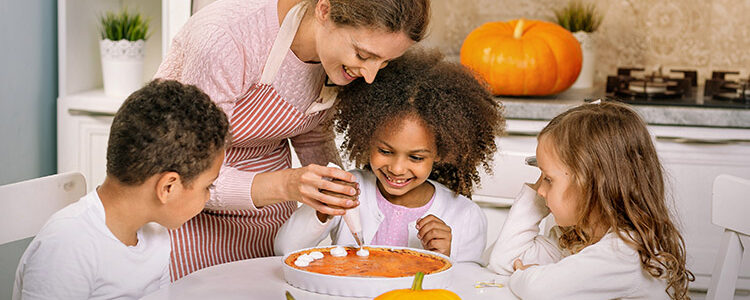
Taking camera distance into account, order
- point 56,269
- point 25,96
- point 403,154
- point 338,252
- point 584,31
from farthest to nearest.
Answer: point 584,31, point 25,96, point 403,154, point 338,252, point 56,269

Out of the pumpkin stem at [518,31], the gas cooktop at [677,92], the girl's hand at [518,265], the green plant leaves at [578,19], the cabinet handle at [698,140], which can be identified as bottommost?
the girl's hand at [518,265]

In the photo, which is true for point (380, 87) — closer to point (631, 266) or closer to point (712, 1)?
point (631, 266)

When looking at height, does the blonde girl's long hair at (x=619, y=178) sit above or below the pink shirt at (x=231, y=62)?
below

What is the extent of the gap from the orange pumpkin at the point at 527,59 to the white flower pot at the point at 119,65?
3.75 feet

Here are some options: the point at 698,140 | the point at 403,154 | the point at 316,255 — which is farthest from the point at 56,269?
the point at 698,140

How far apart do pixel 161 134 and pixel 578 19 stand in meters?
2.21

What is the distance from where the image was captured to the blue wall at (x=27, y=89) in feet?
8.00

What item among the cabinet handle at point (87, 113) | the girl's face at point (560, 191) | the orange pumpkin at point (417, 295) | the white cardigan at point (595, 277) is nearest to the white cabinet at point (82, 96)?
the cabinet handle at point (87, 113)

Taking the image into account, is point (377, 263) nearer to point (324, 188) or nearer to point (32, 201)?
point (324, 188)

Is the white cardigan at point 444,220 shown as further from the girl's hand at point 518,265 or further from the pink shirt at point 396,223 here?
the girl's hand at point 518,265

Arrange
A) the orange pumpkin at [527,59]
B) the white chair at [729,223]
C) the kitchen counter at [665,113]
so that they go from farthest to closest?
the orange pumpkin at [527,59]
the kitchen counter at [665,113]
the white chair at [729,223]

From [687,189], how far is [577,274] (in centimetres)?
145

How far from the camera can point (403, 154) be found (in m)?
1.69

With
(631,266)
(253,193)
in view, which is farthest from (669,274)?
(253,193)
